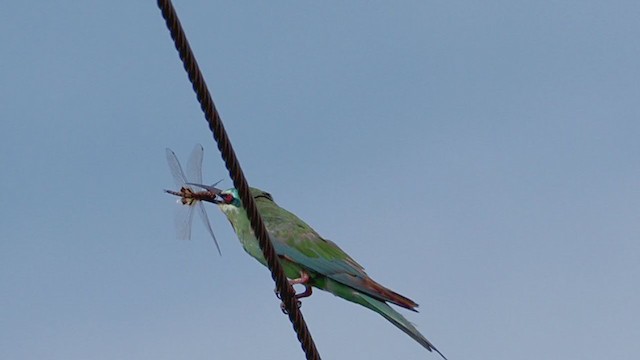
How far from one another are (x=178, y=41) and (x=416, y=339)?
10.2 feet

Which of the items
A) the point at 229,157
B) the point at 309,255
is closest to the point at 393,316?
the point at 309,255

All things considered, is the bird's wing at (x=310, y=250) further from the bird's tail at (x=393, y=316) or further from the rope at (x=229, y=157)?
the rope at (x=229, y=157)

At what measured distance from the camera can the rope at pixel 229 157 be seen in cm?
394

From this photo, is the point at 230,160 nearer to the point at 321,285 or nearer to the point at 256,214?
the point at 256,214

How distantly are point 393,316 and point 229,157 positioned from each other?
277 centimetres

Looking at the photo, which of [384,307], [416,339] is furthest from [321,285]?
[416,339]

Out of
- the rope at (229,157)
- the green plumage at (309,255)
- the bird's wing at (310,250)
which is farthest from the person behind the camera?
the bird's wing at (310,250)

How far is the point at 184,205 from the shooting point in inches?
287

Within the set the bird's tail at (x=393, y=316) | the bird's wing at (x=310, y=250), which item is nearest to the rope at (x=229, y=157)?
the bird's tail at (x=393, y=316)

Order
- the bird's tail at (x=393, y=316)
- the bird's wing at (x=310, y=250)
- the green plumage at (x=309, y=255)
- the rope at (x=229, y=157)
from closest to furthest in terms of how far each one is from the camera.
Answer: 1. the rope at (x=229, y=157)
2. the bird's tail at (x=393, y=316)
3. the green plumage at (x=309, y=255)
4. the bird's wing at (x=310, y=250)

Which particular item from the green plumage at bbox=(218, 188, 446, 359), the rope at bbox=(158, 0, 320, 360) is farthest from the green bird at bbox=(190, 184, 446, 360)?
the rope at bbox=(158, 0, 320, 360)

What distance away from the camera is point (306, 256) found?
7.94 m

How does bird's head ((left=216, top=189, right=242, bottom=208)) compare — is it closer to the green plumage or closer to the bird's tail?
the green plumage

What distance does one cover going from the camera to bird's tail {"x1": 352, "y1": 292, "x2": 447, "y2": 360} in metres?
6.58
